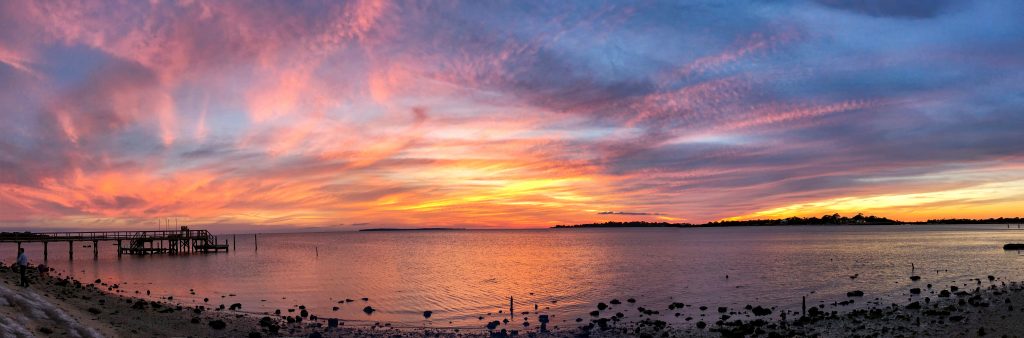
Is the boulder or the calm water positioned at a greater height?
the boulder

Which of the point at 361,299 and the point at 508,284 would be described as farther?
the point at 508,284

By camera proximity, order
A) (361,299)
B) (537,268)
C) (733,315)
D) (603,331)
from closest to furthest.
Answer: (603,331), (733,315), (361,299), (537,268)

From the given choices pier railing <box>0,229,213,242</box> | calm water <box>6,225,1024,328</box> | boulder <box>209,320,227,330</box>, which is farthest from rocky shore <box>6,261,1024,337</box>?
pier railing <box>0,229,213,242</box>

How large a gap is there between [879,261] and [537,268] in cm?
4318

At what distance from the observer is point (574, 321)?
110 feet

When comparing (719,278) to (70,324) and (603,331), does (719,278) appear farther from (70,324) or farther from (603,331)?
(70,324)

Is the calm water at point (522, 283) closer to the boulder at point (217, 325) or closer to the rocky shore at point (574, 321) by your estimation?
the rocky shore at point (574, 321)

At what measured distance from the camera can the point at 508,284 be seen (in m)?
56.0

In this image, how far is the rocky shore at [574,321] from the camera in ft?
76.8

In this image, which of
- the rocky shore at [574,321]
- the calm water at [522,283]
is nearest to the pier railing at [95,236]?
the calm water at [522,283]

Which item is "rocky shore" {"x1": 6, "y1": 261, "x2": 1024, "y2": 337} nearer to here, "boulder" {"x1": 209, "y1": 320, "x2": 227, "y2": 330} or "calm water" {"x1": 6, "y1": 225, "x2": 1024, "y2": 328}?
"boulder" {"x1": 209, "y1": 320, "x2": 227, "y2": 330}

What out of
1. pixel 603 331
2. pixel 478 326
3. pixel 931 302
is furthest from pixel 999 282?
pixel 478 326

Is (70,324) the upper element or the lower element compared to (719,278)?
upper

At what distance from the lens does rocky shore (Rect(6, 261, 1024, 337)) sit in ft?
76.8
